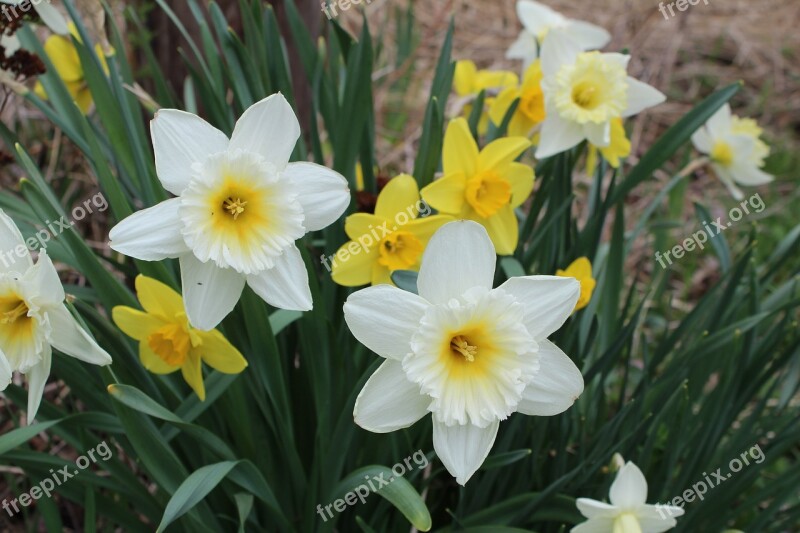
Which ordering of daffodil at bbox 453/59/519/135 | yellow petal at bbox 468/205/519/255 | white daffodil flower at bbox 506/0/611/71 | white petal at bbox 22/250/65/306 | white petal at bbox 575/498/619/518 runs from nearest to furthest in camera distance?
white petal at bbox 22/250/65/306 → white petal at bbox 575/498/619/518 → yellow petal at bbox 468/205/519/255 → daffodil at bbox 453/59/519/135 → white daffodil flower at bbox 506/0/611/71

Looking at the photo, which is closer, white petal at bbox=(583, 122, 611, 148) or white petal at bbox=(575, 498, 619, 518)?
white petal at bbox=(575, 498, 619, 518)

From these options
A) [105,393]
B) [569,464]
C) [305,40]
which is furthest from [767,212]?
[105,393]

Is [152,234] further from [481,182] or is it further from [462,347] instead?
[481,182]

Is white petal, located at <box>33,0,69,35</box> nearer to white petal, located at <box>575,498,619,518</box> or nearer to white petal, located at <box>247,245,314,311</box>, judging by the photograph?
white petal, located at <box>247,245,314,311</box>

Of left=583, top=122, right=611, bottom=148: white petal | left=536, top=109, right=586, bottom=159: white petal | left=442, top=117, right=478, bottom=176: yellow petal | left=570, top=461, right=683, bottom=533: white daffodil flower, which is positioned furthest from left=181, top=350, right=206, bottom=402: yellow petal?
left=583, top=122, right=611, bottom=148: white petal

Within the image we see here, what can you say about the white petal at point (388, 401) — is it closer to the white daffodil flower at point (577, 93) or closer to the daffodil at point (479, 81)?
the white daffodil flower at point (577, 93)
